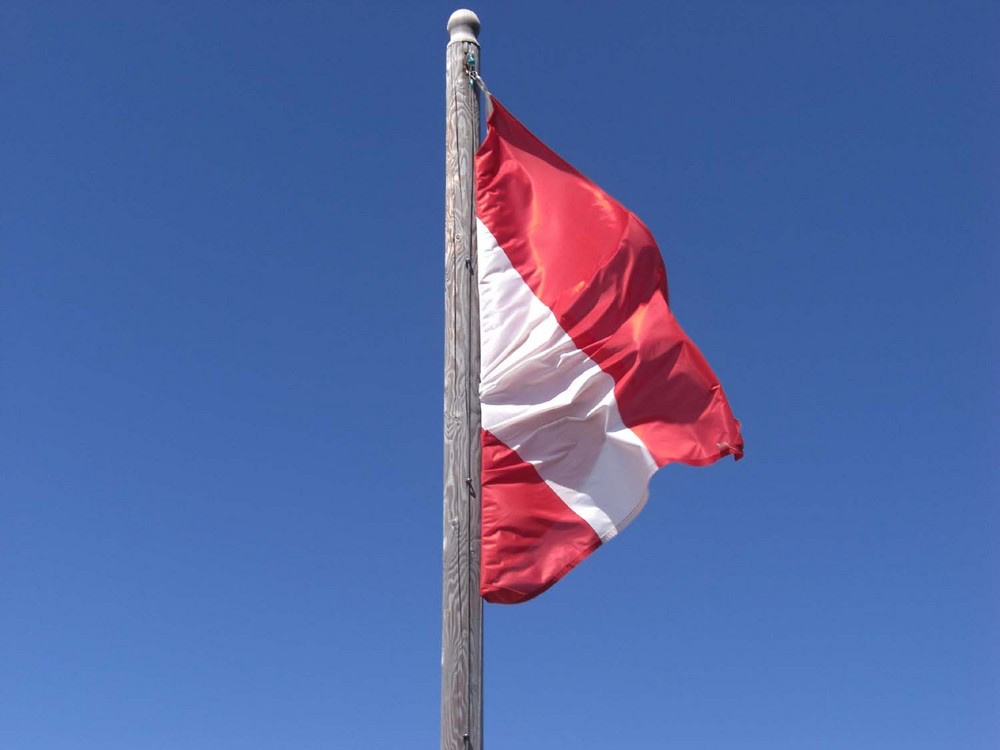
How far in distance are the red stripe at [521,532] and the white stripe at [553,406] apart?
10 cm

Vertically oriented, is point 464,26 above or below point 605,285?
above

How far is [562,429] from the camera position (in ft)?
30.7

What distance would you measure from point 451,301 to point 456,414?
83cm

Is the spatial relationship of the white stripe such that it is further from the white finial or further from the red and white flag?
the white finial

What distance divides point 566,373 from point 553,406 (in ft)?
1.09

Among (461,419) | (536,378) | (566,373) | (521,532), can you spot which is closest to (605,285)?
(566,373)

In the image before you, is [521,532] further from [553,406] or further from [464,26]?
[464,26]

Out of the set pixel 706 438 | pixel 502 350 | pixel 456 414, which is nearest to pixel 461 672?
pixel 456 414

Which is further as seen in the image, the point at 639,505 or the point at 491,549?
the point at 639,505

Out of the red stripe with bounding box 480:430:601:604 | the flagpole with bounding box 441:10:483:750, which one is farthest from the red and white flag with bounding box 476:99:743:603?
the flagpole with bounding box 441:10:483:750

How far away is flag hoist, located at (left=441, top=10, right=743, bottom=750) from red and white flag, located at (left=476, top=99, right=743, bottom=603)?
1 cm

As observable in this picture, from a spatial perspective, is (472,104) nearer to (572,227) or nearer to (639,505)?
(572,227)

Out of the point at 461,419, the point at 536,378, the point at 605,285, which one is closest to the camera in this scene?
the point at 461,419

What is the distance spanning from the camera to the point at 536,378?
9.20m
